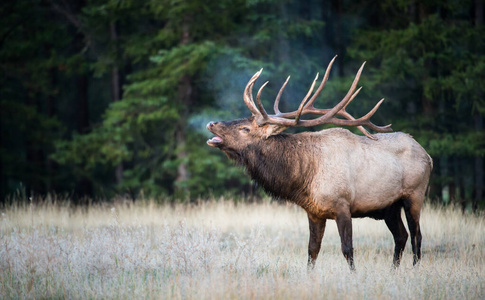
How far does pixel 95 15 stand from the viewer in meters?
16.3

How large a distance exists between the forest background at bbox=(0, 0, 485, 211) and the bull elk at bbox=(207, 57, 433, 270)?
661 cm

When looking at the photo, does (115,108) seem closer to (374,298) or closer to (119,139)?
(119,139)

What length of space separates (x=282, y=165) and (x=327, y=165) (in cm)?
58

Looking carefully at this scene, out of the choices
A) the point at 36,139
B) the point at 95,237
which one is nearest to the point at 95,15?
the point at 36,139

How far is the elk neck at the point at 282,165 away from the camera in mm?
6902

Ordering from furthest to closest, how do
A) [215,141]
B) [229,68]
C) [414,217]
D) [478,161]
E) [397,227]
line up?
[478,161], [229,68], [397,227], [414,217], [215,141]

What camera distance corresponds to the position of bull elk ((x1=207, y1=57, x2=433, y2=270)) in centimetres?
676

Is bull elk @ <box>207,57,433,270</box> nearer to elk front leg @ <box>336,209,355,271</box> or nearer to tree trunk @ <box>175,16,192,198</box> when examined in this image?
elk front leg @ <box>336,209,355,271</box>

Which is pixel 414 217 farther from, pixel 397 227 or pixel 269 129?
pixel 269 129

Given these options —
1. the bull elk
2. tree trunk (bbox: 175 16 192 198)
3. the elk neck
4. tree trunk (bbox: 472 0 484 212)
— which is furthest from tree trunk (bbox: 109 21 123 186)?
the elk neck

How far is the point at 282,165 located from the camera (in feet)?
23.0

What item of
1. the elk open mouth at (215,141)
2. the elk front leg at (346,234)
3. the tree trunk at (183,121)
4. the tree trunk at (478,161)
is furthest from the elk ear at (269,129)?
the tree trunk at (478,161)

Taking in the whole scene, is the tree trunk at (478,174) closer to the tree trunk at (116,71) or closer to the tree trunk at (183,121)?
the tree trunk at (183,121)

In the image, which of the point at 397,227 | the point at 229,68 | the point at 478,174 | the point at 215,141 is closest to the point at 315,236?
the point at 397,227
